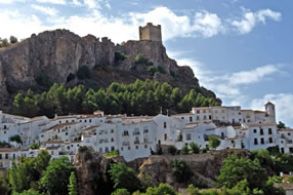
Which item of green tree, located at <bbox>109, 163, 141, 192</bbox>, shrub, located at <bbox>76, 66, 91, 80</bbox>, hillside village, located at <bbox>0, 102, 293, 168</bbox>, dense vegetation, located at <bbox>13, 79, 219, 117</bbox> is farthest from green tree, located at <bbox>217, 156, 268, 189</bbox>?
shrub, located at <bbox>76, 66, 91, 80</bbox>

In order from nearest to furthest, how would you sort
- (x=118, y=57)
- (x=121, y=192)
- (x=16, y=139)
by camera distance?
(x=121, y=192), (x=16, y=139), (x=118, y=57)

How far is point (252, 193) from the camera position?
198 feet

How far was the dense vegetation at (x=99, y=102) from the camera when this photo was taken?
88.9 m

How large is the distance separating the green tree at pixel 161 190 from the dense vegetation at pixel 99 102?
95.7ft

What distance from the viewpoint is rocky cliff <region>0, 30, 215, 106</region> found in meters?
101

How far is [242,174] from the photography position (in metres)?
63.2

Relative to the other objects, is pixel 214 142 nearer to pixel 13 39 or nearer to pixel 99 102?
pixel 99 102

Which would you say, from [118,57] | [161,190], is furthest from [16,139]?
[118,57]

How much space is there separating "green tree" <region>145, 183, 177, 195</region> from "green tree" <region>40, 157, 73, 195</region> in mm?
7560

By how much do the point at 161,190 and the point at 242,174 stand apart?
26.7ft

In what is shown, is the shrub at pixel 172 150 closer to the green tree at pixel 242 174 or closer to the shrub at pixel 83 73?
the green tree at pixel 242 174

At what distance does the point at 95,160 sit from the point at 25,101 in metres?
28.5

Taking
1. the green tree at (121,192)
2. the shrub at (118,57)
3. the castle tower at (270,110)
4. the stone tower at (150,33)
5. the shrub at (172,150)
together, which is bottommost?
the green tree at (121,192)

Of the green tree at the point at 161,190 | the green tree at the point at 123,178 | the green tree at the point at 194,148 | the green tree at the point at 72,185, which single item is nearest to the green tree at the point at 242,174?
the green tree at the point at 161,190
